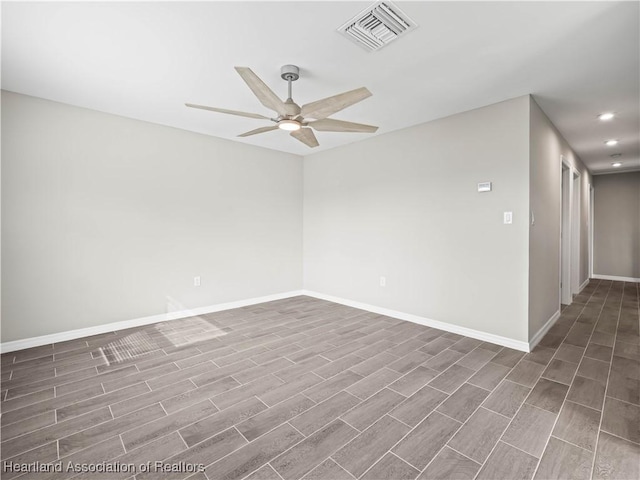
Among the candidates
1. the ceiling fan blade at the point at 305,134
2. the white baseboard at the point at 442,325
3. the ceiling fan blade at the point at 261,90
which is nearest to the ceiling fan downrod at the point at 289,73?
the ceiling fan blade at the point at 261,90

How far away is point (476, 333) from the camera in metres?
3.39

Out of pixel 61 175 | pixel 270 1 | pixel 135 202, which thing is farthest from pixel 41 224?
pixel 270 1

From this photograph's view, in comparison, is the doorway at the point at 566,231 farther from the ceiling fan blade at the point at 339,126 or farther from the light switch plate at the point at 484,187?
the ceiling fan blade at the point at 339,126

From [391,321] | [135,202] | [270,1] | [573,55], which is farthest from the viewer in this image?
[391,321]

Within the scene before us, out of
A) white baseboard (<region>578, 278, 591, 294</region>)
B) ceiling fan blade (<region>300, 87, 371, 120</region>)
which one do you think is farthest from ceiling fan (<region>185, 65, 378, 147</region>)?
white baseboard (<region>578, 278, 591, 294</region>)

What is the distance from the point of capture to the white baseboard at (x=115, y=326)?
3.04 metres

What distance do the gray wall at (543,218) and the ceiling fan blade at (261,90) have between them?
2.56 m

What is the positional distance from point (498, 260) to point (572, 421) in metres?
1.62

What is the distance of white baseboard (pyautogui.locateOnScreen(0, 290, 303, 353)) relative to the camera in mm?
3037

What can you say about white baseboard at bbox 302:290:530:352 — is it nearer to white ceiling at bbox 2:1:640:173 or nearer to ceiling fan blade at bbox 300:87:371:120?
white ceiling at bbox 2:1:640:173

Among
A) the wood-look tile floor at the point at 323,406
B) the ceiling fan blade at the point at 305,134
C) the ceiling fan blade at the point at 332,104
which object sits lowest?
the wood-look tile floor at the point at 323,406

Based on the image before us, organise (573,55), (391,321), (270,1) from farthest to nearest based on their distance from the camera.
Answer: (391,321) < (573,55) < (270,1)

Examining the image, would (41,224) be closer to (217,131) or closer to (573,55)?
(217,131)

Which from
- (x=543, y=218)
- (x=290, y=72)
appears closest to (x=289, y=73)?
(x=290, y=72)
